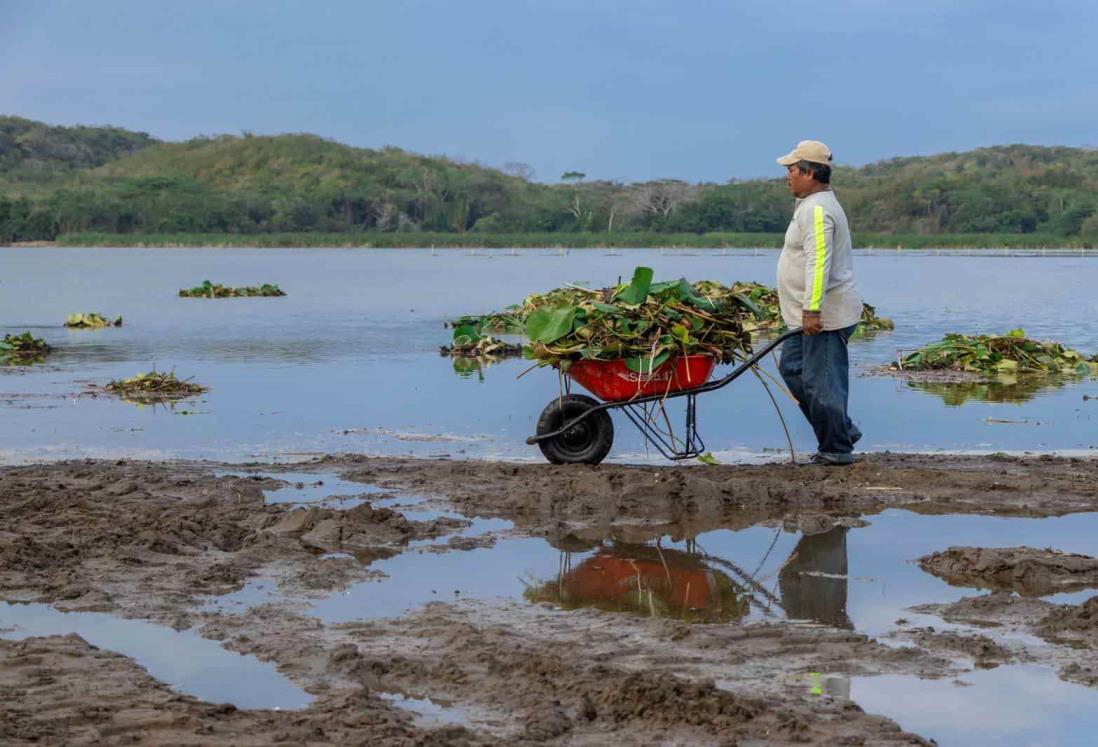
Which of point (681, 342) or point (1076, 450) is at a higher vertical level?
point (681, 342)

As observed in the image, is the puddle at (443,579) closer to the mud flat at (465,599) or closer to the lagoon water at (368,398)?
the mud flat at (465,599)

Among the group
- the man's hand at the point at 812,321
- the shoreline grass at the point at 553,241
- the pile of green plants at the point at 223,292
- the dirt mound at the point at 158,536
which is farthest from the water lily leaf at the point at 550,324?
the shoreline grass at the point at 553,241

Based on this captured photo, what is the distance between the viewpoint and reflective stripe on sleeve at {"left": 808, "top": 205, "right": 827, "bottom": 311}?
30.7 ft

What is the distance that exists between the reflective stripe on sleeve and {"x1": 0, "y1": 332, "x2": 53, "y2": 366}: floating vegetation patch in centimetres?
1368

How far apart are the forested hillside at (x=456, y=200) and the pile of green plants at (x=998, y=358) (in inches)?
4460

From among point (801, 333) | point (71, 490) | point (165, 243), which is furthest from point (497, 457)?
point (165, 243)

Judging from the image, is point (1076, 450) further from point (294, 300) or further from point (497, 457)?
point (294, 300)

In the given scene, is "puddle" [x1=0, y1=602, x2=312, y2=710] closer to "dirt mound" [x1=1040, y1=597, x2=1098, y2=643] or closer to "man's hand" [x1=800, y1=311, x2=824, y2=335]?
"dirt mound" [x1=1040, y1=597, x2=1098, y2=643]

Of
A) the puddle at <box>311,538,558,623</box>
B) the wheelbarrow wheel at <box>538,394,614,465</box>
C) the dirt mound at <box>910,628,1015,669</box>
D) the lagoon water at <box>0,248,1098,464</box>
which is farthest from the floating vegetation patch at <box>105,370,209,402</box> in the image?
the dirt mound at <box>910,628,1015,669</box>

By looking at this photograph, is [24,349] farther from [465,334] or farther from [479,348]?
[479,348]

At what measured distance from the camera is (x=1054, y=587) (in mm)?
6734

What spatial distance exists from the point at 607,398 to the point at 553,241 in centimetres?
11714

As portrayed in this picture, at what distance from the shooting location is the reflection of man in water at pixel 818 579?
6.34m

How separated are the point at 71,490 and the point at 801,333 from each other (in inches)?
189
